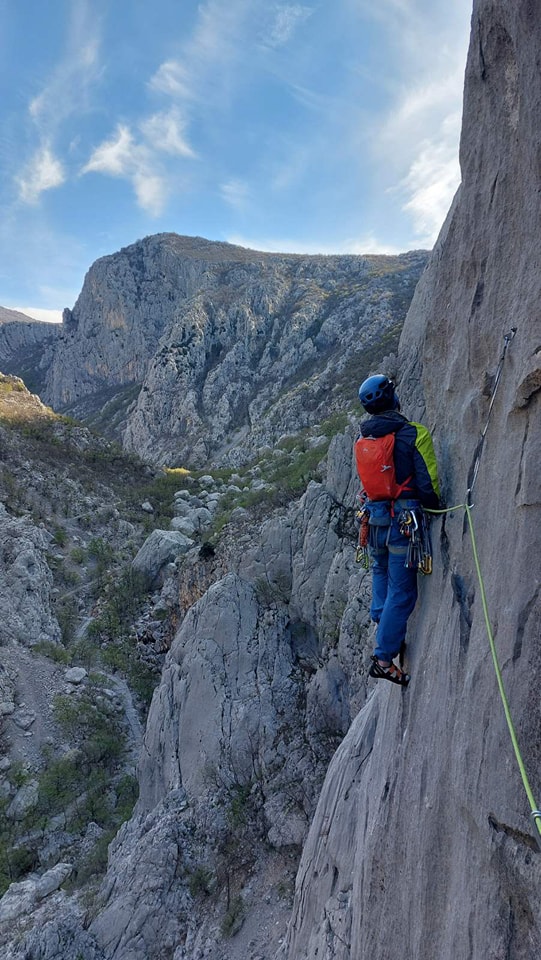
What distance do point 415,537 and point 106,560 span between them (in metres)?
19.9

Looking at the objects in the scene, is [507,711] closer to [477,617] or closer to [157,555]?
[477,617]

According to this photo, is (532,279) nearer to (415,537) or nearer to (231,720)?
(415,537)

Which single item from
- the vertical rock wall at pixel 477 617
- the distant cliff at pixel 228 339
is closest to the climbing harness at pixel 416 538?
the vertical rock wall at pixel 477 617

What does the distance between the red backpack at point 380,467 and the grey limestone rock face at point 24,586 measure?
15.9 metres

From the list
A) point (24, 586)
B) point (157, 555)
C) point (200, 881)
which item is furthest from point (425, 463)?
point (24, 586)

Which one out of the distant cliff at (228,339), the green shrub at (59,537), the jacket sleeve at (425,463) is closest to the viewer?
the jacket sleeve at (425,463)

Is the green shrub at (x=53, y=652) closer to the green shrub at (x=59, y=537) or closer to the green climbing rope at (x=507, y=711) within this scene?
the green shrub at (x=59, y=537)

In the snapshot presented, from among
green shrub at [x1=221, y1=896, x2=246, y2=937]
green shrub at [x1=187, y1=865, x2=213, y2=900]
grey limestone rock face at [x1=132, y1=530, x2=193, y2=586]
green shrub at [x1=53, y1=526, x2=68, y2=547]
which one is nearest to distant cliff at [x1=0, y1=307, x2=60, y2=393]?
green shrub at [x1=53, y1=526, x2=68, y2=547]

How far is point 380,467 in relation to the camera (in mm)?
3984

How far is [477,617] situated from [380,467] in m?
1.42

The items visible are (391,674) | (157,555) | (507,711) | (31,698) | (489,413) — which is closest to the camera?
(507,711)

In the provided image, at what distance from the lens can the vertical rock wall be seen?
7.98 feet

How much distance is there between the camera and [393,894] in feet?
11.8

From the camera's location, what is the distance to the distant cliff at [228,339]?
5197 cm
